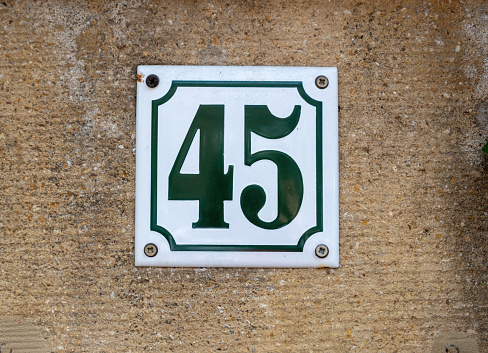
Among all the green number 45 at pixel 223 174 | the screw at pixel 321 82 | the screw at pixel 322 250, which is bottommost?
the screw at pixel 322 250

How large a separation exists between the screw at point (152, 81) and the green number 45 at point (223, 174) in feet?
0.42

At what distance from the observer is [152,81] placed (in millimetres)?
1042

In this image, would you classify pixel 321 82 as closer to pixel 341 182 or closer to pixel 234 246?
pixel 341 182

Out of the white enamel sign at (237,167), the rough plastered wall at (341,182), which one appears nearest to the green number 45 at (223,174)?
the white enamel sign at (237,167)

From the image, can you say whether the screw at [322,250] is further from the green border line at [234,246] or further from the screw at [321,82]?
the screw at [321,82]

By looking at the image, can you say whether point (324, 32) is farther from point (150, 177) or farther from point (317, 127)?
point (150, 177)

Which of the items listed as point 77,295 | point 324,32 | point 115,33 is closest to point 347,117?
point 324,32

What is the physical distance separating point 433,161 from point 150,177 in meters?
0.71

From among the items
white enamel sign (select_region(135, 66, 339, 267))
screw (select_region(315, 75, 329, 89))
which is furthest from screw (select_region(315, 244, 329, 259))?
screw (select_region(315, 75, 329, 89))

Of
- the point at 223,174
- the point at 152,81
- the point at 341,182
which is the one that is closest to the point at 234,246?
the point at 223,174

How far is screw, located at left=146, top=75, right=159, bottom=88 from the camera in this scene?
1.04 meters

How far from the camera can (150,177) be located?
103 cm

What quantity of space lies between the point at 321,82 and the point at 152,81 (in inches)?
16.6

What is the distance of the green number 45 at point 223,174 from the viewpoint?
1023mm
